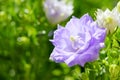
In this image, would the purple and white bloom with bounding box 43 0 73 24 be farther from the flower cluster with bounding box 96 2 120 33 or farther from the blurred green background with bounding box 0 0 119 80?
the flower cluster with bounding box 96 2 120 33

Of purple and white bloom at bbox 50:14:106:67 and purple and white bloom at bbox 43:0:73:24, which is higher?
purple and white bloom at bbox 43:0:73:24

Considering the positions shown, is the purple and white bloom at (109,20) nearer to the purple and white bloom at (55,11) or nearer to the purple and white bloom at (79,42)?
the purple and white bloom at (79,42)

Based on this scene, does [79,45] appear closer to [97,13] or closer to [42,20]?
[97,13]

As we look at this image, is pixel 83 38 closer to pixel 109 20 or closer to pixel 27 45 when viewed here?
pixel 109 20

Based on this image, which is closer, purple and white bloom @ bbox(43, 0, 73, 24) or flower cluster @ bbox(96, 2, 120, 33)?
flower cluster @ bbox(96, 2, 120, 33)

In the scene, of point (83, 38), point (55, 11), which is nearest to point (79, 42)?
point (83, 38)

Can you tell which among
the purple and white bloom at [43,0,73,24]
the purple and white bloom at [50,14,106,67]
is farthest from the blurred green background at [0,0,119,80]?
the purple and white bloom at [50,14,106,67]

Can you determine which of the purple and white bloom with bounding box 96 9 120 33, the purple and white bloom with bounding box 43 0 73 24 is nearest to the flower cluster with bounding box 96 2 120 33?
the purple and white bloom with bounding box 96 9 120 33
